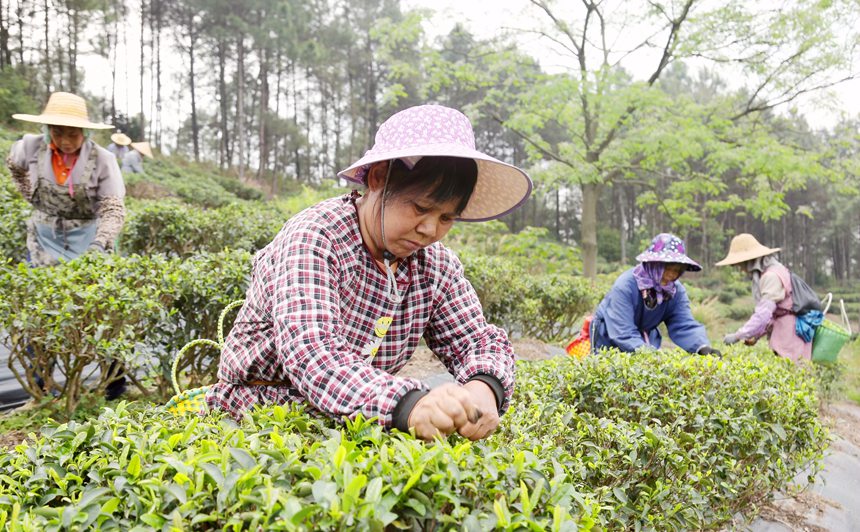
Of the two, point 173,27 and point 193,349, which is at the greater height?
point 173,27

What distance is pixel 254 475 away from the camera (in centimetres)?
94

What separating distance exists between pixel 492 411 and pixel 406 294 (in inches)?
18.1

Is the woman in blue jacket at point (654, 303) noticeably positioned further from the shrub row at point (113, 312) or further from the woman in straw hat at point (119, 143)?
the woman in straw hat at point (119, 143)

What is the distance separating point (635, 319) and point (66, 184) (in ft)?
12.3

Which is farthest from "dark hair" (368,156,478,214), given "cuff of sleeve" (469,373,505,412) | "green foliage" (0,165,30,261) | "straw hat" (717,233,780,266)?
"green foliage" (0,165,30,261)

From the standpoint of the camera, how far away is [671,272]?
380cm

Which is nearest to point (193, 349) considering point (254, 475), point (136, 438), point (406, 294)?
point (406, 294)

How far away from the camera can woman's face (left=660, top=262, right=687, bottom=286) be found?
12.3 feet

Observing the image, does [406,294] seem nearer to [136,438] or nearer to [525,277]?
[136,438]

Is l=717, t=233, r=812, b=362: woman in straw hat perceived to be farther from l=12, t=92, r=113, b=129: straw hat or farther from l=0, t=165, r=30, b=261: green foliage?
l=0, t=165, r=30, b=261: green foliage

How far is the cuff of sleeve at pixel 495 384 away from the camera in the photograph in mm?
1579

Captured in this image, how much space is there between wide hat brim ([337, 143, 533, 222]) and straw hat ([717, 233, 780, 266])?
3.90 meters

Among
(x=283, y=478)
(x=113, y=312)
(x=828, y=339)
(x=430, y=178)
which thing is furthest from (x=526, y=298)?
(x=283, y=478)

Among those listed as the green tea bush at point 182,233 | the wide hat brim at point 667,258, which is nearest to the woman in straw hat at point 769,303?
the wide hat brim at point 667,258
